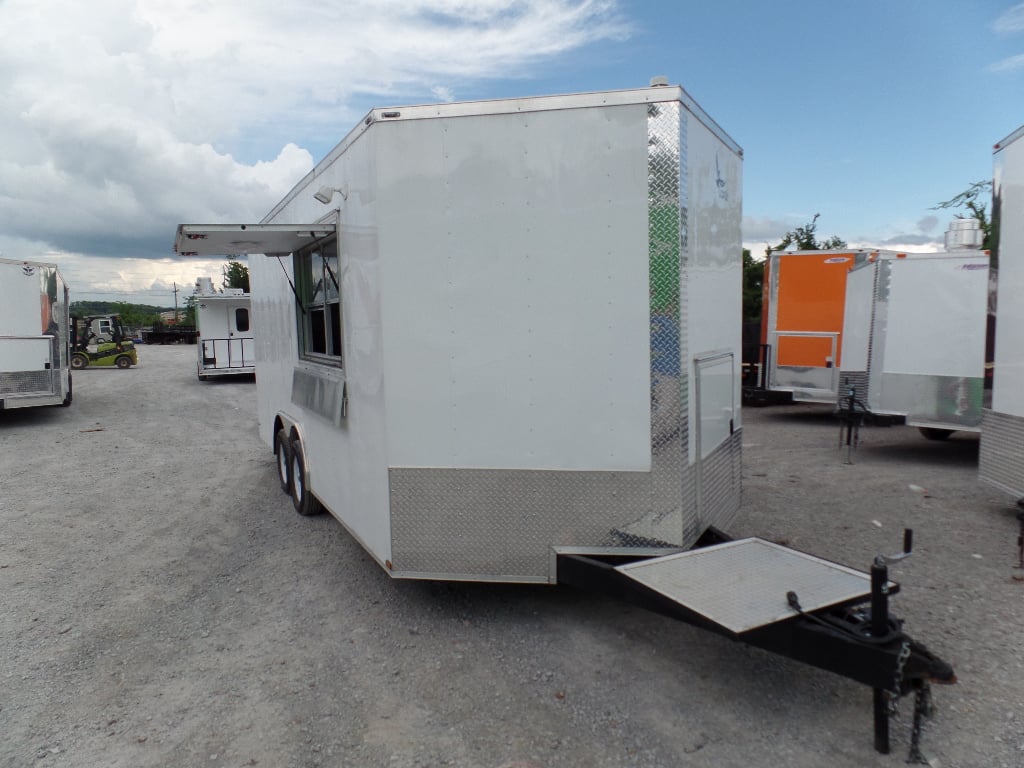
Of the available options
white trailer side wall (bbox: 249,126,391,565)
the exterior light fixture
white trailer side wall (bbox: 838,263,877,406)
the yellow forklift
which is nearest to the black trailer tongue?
white trailer side wall (bbox: 249,126,391,565)

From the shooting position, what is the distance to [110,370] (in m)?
24.2

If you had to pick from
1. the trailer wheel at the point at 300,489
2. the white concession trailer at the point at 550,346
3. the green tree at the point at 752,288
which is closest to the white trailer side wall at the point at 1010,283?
the white concession trailer at the point at 550,346

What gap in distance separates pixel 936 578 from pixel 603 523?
8.86 ft

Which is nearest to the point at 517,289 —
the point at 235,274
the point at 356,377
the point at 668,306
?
the point at 668,306

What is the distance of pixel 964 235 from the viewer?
8180 millimetres

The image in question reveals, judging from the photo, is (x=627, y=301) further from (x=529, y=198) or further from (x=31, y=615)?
(x=31, y=615)

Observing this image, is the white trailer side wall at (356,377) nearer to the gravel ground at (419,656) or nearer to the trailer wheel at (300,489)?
the trailer wheel at (300,489)

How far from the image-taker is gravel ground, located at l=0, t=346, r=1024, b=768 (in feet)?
9.94

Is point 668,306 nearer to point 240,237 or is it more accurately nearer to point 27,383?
point 240,237

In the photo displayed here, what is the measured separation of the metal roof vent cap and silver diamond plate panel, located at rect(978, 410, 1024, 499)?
3228mm

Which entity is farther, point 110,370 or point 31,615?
point 110,370

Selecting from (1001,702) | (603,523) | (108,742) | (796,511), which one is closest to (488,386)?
(603,523)

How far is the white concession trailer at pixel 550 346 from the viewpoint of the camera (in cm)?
351

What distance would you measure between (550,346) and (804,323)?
28.1 ft
